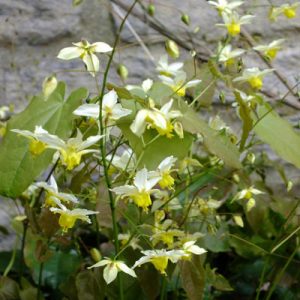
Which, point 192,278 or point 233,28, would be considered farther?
point 233,28

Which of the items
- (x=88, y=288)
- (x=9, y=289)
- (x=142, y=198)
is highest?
(x=142, y=198)

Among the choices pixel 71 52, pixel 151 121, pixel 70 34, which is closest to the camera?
pixel 151 121

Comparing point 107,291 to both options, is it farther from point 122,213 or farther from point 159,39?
point 159,39

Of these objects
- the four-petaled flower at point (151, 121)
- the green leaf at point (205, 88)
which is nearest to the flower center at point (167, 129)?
the four-petaled flower at point (151, 121)

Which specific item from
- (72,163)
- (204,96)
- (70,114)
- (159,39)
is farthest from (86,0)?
(72,163)

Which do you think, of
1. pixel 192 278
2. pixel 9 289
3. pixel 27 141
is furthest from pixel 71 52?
pixel 9 289

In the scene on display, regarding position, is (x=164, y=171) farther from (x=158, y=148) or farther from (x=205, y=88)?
(x=205, y=88)

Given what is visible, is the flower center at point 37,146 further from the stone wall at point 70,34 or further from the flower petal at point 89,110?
the stone wall at point 70,34
